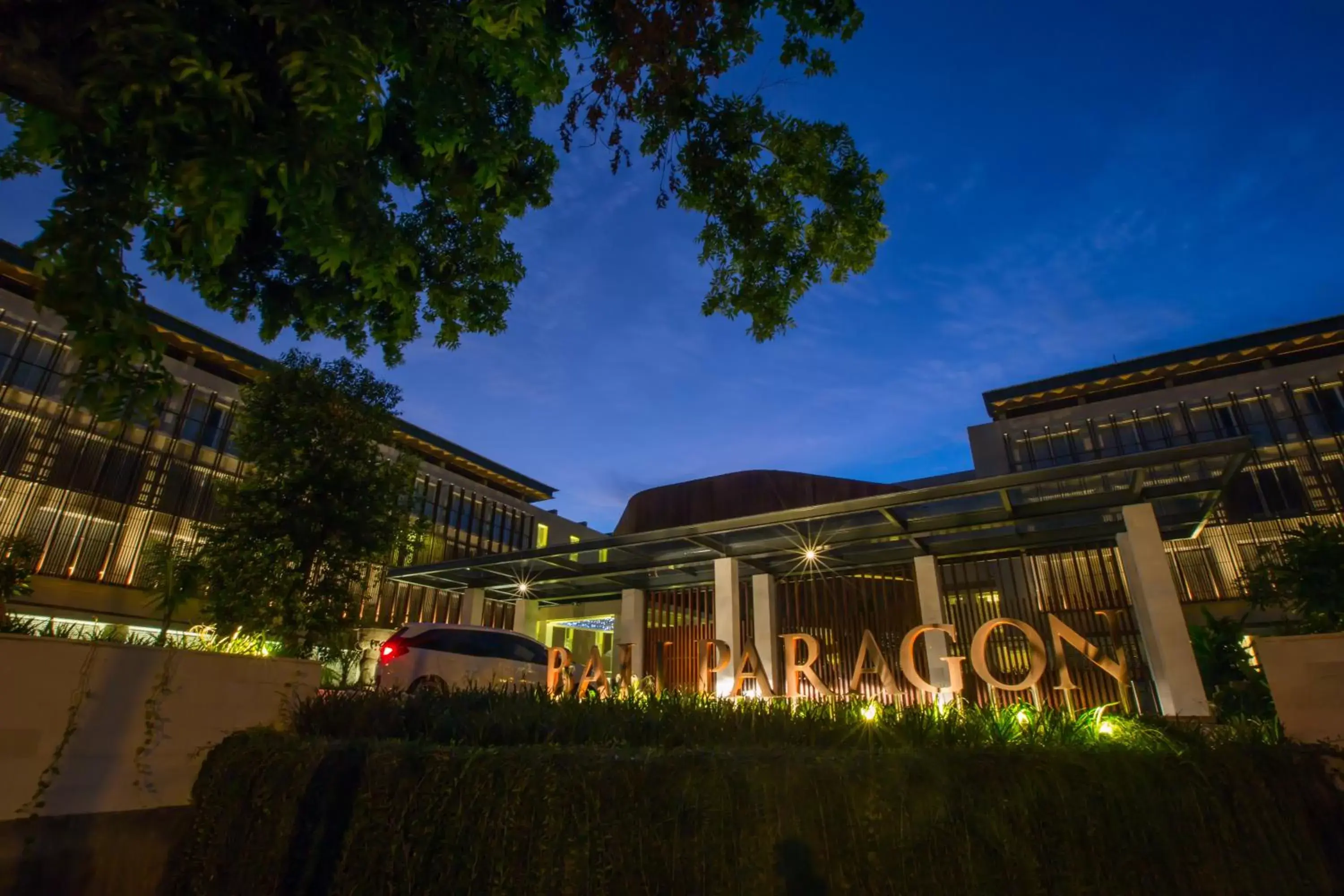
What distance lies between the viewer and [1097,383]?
2822cm

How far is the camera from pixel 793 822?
3240 mm

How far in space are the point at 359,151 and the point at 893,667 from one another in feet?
42.8

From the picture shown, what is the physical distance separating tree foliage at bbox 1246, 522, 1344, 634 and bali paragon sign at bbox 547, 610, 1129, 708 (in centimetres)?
177

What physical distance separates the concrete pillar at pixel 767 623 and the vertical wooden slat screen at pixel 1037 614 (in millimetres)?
3730

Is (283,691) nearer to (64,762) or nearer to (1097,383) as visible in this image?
(64,762)

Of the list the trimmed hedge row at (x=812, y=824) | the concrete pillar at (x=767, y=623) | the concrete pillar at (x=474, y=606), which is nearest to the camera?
the trimmed hedge row at (x=812, y=824)

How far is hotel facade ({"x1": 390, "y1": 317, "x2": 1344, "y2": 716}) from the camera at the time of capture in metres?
9.62

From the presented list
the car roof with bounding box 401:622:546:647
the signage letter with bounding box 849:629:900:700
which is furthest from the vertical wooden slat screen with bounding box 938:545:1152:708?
the car roof with bounding box 401:622:546:647

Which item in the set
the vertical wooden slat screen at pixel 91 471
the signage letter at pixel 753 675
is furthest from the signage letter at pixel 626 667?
the vertical wooden slat screen at pixel 91 471

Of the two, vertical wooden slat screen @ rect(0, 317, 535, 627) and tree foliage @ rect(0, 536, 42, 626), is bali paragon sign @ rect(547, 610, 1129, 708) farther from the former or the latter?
vertical wooden slat screen @ rect(0, 317, 535, 627)

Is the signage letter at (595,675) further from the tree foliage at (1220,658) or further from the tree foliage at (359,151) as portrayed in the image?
the tree foliage at (1220,658)

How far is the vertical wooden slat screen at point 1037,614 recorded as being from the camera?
37.9 ft

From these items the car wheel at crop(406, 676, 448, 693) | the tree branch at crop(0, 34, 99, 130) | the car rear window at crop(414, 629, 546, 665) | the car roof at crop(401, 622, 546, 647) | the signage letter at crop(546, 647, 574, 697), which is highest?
the tree branch at crop(0, 34, 99, 130)

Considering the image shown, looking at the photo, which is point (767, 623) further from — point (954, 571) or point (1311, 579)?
point (1311, 579)
